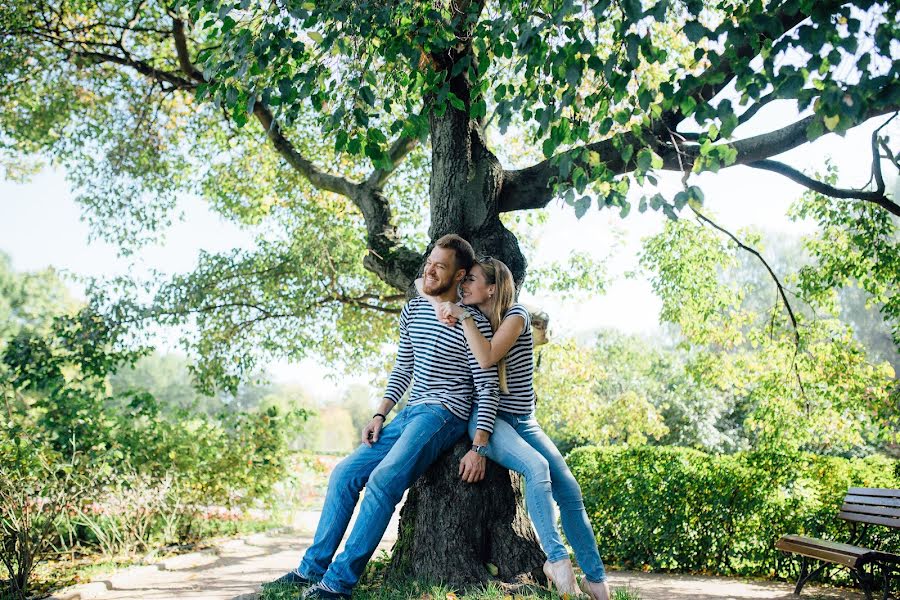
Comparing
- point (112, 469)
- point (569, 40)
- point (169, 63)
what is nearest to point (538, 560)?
point (569, 40)

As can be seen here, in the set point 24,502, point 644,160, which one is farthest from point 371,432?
point 24,502

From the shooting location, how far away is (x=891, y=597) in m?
6.48

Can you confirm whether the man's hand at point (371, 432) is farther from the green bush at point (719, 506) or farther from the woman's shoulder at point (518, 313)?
the green bush at point (719, 506)

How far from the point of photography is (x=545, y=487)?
416cm

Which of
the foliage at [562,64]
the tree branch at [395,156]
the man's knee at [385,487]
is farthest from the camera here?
the tree branch at [395,156]

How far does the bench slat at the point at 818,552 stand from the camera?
596cm

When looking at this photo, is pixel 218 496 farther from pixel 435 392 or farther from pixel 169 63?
pixel 169 63

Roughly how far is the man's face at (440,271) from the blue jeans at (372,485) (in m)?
0.76

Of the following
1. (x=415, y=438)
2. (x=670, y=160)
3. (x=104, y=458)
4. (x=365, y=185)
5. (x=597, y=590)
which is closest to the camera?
(x=597, y=590)

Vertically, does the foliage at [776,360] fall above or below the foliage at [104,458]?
above

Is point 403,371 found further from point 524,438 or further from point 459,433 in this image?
point 524,438

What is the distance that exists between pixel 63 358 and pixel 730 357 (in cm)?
905

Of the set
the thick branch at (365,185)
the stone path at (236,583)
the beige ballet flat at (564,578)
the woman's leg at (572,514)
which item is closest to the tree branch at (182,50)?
the thick branch at (365,185)

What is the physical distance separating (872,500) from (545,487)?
14.4 feet
